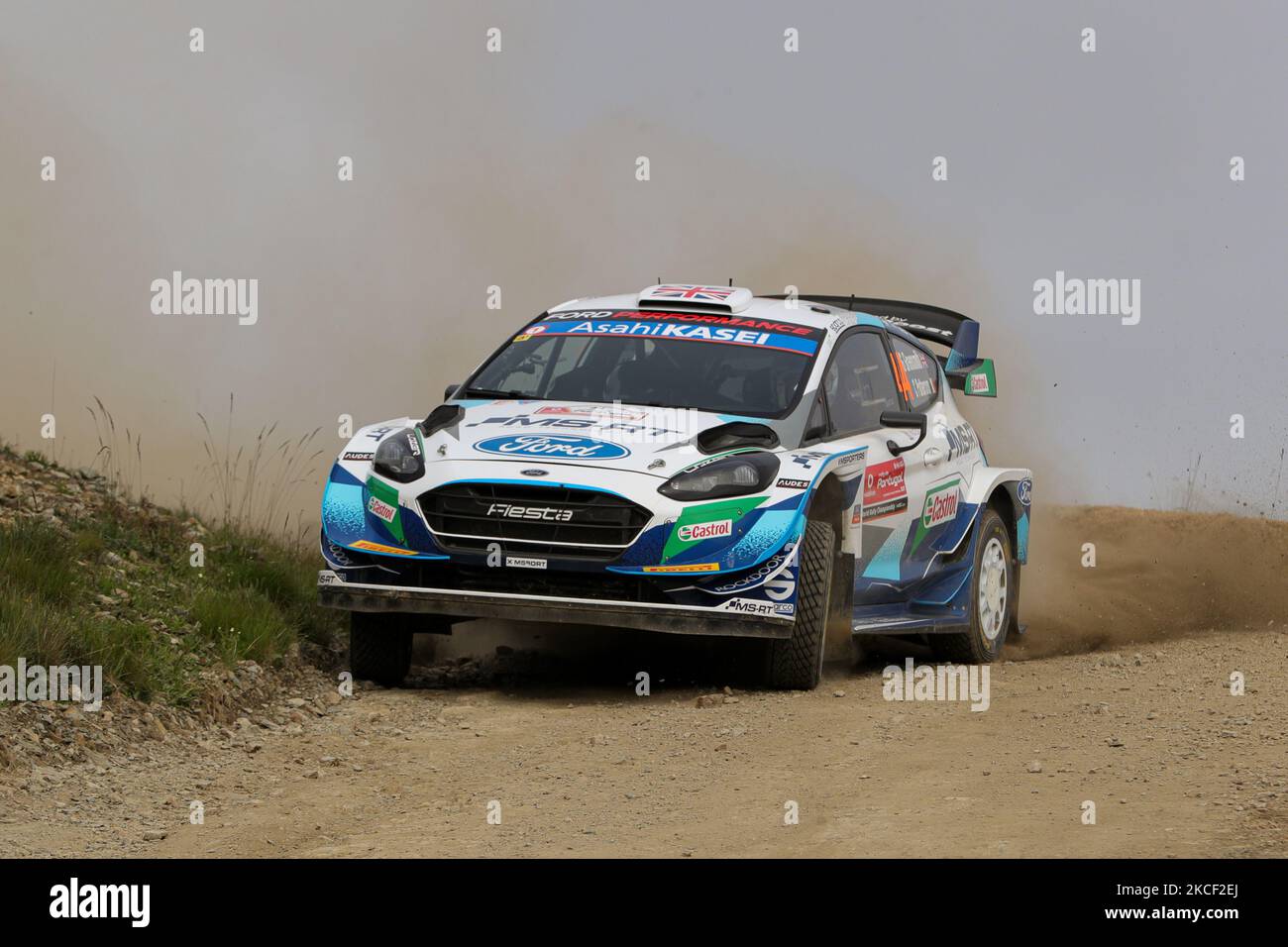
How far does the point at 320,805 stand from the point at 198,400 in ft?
38.0

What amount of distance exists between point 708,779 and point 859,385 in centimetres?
339

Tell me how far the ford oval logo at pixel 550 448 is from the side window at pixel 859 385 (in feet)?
4.51

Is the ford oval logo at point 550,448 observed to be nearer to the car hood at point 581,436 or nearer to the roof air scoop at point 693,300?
the car hood at point 581,436

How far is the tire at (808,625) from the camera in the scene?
8.13m

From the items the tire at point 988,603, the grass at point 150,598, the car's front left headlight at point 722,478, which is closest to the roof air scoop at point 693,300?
the car's front left headlight at point 722,478

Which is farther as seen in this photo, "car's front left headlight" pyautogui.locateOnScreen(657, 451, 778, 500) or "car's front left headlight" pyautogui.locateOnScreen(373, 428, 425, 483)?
"car's front left headlight" pyautogui.locateOnScreen(373, 428, 425, 483)

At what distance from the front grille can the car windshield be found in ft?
3.61

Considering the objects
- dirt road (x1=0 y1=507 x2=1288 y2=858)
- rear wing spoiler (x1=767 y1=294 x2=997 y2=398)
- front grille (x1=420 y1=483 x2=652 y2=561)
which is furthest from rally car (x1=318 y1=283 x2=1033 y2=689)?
rear wing spoiler (x1=767 y1=294 x2=997 y2=398)

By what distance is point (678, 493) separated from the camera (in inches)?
312

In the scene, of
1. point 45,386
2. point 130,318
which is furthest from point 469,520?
point 130,318

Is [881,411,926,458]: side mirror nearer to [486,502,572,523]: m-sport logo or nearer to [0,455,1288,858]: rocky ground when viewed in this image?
[0,455,1288,858]: rocky ground

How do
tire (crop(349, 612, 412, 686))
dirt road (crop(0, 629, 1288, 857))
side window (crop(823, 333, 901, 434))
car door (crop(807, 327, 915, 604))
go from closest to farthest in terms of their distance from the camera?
dirt road (crop(0, 629, 1288, 857)) → tire (crop(349, 612, 412, 686)) → car door (crop(807, 327, 915, 604)) → side window (crop(823, 333, 901, 434))

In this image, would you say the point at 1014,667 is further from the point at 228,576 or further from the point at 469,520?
the point at 228,576

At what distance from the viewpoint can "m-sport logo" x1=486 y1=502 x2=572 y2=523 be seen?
7875 mm
